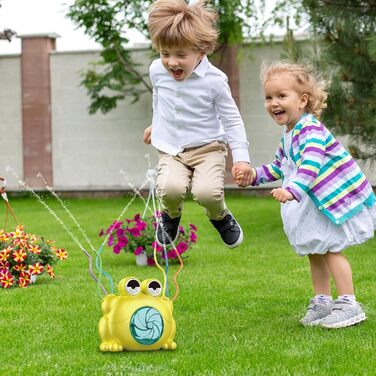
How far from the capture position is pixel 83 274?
27.0 ft

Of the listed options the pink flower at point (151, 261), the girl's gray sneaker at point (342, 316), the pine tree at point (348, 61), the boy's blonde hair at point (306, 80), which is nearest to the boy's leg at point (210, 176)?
the boy's blonde hair at point (306, 80)

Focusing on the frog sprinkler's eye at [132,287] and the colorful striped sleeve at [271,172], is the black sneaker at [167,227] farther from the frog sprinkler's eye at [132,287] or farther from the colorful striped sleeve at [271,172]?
the frog sprinkler's eye at [132,287]

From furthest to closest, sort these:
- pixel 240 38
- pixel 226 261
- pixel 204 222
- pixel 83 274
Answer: pixel 240 38 → pixel 204 222 → pixel 226 261 → pixel 83 274

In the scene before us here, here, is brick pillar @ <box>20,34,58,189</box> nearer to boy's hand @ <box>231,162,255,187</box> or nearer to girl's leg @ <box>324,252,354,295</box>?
boy's hand @ <box>231,162,255,187</box>

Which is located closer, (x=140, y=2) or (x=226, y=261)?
(x=226, y=261)

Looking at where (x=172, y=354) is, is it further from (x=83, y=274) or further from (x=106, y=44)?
(x=106, y=44)

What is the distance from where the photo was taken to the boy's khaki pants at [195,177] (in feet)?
16.8

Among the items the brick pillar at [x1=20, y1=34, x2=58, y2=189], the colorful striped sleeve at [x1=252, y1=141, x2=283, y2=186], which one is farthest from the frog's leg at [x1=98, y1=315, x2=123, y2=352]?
the brick pillar at [x1=20, y1=34, x2=58, y2=189]

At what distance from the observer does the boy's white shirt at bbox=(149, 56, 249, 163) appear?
509 centimetres

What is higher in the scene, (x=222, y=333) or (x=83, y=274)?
(x=222, y=333)

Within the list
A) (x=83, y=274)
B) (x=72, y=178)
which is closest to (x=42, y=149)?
(x=72, y=178)

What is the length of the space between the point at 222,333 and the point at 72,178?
48.5 ft

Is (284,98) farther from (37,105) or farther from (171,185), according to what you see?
(37,105)

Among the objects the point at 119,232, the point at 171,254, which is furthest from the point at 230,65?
the point at 171,254
